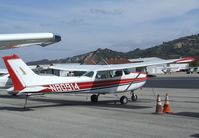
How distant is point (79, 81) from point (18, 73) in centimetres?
271

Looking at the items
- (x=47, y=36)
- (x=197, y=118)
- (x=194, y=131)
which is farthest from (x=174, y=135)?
(x=47, y=36)

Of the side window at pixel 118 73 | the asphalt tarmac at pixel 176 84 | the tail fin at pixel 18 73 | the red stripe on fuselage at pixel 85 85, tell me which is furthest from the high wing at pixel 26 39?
the asphalt tarmac at pixel 176 84

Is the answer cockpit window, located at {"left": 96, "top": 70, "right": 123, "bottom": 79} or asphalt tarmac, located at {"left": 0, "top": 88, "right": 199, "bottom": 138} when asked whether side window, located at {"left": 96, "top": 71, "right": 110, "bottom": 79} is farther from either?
asphalt tarmac, located at {"left": 0, "top": 88, "right": 199, "bottom": 138}

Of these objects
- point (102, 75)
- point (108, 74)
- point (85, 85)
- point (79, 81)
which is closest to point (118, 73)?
point (108, 74)

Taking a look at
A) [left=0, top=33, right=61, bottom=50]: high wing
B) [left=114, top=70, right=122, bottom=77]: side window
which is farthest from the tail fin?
[left=114, top=70, right=122, bottom=77]: side window

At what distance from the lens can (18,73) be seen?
641 inches

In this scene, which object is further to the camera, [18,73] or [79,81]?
[79,81]

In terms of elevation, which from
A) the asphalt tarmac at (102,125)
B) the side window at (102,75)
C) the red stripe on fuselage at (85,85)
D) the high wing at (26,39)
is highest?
the high wing at (26,39)

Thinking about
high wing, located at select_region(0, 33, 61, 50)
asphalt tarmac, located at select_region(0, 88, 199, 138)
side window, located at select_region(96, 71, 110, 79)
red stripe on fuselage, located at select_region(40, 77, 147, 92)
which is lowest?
asphalt tarmac, located at select_region(0, 88, 199, 138)

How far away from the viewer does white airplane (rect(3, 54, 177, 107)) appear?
16047 mm

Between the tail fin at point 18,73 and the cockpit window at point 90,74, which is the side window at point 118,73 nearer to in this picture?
the cockpit window at point 90,74

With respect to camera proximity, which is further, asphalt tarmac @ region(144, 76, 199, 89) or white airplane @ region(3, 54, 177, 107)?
asphalt tarmac @ region(144, 76, 199, 89)

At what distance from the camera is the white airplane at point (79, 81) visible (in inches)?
632

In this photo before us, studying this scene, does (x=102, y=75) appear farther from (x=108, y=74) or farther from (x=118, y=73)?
(x=118, y=73)
